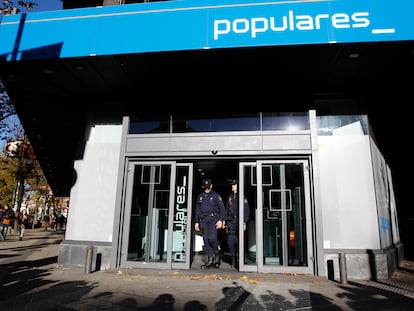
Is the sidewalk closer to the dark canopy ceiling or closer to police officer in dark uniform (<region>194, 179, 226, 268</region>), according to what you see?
police officer in dark uniform (<region>194, 179, 226, 268</region>)

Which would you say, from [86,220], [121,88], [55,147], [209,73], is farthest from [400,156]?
[55,147]

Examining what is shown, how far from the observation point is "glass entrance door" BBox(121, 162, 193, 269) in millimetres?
7219

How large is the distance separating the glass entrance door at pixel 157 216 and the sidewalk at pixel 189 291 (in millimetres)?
417

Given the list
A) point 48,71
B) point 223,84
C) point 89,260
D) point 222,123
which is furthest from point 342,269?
point 48,71

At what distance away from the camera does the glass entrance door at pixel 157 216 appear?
7.22 metres

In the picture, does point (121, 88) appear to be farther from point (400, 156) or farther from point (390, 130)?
point (400, 156)

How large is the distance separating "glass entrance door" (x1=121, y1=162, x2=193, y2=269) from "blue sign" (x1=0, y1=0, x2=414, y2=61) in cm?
297

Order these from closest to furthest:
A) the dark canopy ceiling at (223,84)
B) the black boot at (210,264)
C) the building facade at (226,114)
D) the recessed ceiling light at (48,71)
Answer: the building facade at (226,114) < the dark canopy ceiling at (223,84) < the recessed ceiling light at (48,71) < the black boot at (210,264)

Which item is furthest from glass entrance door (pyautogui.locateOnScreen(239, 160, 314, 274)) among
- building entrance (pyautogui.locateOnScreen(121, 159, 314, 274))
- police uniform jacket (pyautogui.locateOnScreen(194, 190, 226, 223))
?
police uniform jacket (pyautogui.locateOnScreen(194, 190, 226, 223))

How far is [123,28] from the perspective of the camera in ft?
19.4

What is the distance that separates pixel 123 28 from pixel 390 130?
770 centimetres

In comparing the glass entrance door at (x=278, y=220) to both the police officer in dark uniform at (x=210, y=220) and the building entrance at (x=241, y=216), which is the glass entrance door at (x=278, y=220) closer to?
the building entrance at (x=241, y=216)

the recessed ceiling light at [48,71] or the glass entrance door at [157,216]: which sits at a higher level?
the recessed ceiling light at [48,71]

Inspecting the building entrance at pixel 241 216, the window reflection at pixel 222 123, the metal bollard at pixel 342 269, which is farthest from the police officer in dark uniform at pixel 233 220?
the metal bollard at pixel 342 269
